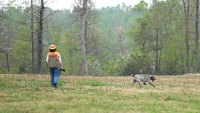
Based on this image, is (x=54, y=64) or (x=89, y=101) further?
(x=54, y=64)

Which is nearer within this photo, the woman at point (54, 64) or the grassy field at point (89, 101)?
the grassy field at point (89, 101)

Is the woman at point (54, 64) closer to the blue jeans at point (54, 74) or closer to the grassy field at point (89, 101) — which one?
the blue jeans at point (54, 74)

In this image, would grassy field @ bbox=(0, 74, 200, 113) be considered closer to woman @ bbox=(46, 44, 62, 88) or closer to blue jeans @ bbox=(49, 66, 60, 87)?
blue jeans @ bbox=(49, 66, 60, 87)

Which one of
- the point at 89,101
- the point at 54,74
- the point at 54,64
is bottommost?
the point at 89,101

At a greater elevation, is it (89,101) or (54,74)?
(54,74)

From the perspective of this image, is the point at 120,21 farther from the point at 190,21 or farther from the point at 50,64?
the point at 50,64

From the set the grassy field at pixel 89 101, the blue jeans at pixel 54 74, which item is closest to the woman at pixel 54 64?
the blue jeans at pixel 54 74

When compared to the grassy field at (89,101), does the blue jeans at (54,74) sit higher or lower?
higher

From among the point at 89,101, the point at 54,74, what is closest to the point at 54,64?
the point at 54,74

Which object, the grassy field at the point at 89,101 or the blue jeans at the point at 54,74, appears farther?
the blue jeans at the point at 54,74

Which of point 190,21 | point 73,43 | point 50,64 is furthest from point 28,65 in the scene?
point 50,64

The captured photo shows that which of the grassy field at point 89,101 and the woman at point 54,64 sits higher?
the woman at point 54,64

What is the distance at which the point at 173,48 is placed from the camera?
174 ft

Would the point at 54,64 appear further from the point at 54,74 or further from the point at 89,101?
the point at 89,101
